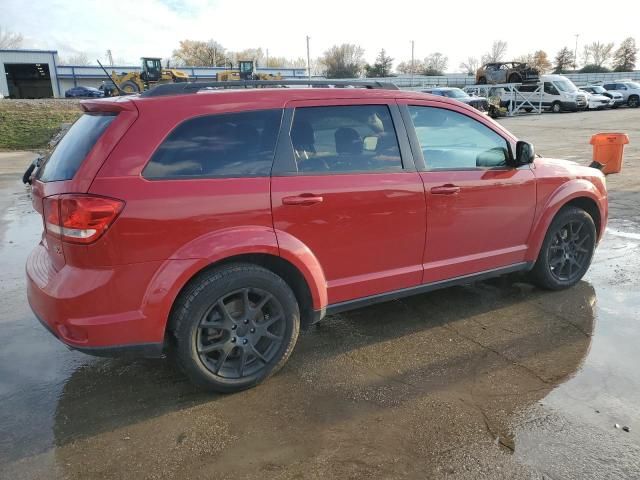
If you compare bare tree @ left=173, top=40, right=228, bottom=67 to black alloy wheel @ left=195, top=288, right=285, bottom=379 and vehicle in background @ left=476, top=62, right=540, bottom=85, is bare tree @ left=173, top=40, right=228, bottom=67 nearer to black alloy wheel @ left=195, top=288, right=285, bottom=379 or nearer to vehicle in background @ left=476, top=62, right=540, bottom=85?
vehicle in background @ left=476, top=62, right=540, bottom=85

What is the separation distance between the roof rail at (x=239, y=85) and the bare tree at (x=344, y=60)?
94.0 m

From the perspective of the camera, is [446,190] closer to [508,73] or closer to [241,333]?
[241,333]

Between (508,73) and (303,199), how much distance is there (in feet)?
118

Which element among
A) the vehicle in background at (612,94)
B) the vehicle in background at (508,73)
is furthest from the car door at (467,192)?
the vehicle in background at (612,94)

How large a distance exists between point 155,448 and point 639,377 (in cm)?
299

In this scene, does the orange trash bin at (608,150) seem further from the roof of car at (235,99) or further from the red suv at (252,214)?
the roof of car at (235,99)

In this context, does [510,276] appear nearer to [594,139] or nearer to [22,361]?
[22,361]

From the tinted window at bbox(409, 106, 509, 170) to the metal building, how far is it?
69279 millimetres

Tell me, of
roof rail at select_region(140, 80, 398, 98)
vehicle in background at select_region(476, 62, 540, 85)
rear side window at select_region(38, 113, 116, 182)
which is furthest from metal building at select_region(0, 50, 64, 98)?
roof rail at select_region(140, 80, 398, 98)

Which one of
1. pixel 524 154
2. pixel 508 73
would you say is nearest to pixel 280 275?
pixel 524 154

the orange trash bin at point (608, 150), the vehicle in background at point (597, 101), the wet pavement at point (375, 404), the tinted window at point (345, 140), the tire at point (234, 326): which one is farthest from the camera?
the vehicle in background at point (597, 101)

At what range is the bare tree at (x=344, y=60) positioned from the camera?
95.0 metres

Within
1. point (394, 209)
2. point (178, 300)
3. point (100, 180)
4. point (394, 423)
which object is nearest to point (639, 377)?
point (394, 423)

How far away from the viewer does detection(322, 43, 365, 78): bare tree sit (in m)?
95.0
